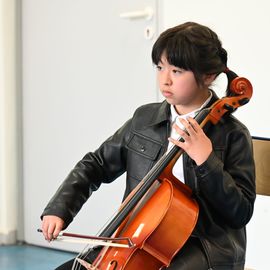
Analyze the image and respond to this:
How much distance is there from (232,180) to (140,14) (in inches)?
52.7

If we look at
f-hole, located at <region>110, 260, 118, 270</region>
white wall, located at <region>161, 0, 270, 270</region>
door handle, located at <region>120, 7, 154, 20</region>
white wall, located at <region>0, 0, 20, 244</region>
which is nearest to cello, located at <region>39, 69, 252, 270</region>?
f-hole, located at <region>110, 260, 118, 270</region>

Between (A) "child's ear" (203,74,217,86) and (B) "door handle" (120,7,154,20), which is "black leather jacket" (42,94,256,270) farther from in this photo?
(B) "door handle" (120,7,154,20)

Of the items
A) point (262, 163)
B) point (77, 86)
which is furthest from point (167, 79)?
point (77, 86)

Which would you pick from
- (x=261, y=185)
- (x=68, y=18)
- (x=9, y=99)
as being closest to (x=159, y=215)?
(x=261, y=185)

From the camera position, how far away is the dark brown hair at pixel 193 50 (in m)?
1.36

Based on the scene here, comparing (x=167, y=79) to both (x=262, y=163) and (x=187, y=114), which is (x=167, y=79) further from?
(x=262, y=163)

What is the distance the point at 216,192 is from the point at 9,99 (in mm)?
1893

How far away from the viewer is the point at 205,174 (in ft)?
4.29

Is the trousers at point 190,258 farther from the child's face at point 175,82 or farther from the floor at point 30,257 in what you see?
the floor at point 30,257

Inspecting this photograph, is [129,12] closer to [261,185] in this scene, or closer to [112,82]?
[112,82]

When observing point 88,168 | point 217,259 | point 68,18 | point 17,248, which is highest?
point 68,18

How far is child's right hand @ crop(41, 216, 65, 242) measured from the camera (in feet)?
4.52

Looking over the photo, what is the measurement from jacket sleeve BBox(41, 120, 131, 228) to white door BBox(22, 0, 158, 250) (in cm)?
98

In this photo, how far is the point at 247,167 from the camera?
4.54 ft
